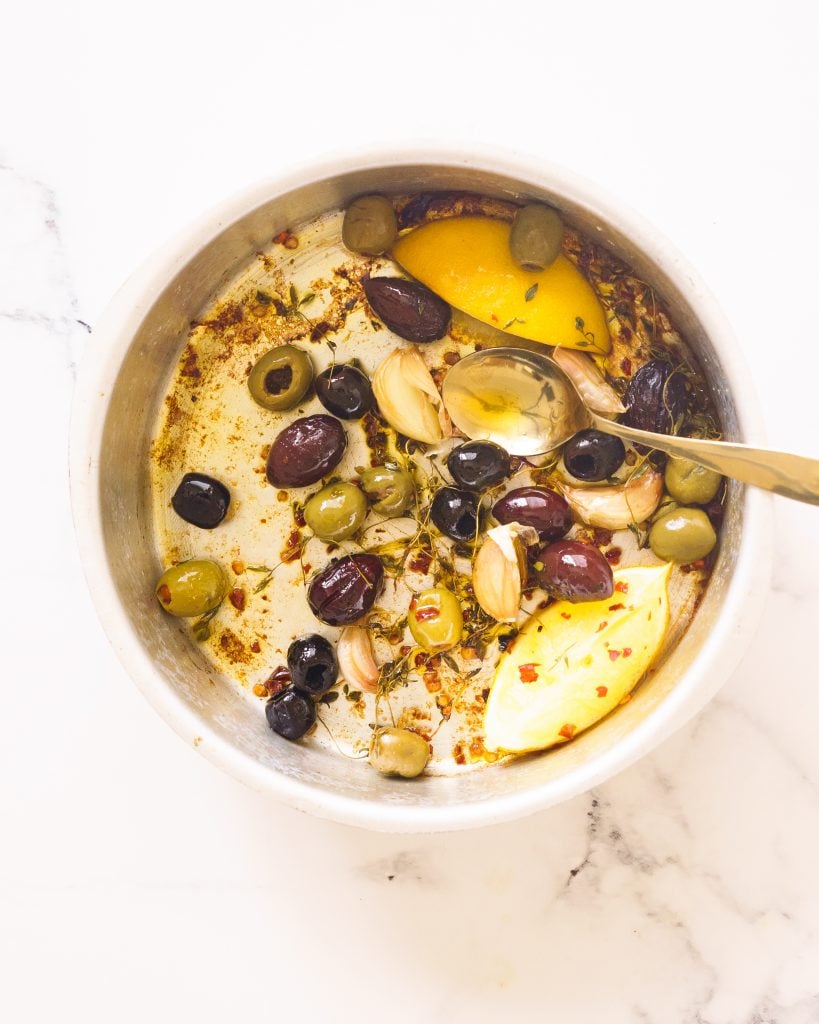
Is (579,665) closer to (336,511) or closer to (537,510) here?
(537,510)

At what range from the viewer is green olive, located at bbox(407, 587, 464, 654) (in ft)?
2.60

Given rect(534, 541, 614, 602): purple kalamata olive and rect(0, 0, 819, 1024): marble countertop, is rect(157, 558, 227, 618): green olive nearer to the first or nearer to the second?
rect(0, 0, 819, 1024): marble countertop

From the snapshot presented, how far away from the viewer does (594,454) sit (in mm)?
792

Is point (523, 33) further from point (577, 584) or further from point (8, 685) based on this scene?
point (8, 685)

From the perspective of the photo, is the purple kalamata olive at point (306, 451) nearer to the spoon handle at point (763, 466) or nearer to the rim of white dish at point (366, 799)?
the rim of white dish at point (366, 799)

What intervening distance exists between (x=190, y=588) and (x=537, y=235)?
0.43m

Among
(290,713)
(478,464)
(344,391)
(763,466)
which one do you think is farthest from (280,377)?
(763,466)

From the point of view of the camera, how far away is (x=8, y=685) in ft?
2.87

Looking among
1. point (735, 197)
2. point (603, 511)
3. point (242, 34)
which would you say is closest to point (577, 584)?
point (603, 511)

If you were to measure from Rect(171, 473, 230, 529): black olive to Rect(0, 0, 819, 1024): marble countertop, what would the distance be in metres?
0.12

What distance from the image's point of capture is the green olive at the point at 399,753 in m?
0.80

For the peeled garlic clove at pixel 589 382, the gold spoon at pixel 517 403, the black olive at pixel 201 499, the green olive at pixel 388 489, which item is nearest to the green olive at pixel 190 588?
the black olive at pixel 201 499

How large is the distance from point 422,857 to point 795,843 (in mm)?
345

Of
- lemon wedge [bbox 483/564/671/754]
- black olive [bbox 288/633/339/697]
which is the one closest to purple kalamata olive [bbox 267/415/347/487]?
black olive [bbox 288/633/339/697]
